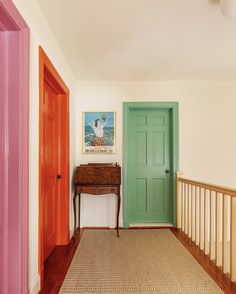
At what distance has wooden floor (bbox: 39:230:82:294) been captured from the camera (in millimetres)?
1969

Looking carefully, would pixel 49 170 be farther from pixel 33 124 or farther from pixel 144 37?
pixel 144 37

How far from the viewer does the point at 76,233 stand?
10.9 feet

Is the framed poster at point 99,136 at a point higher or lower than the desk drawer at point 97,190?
higher

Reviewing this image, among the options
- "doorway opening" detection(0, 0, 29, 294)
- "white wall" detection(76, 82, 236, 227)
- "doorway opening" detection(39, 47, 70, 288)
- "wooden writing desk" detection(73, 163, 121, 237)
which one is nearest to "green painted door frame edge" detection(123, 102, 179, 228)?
"white wall" detection(76, 82, 236, 227)

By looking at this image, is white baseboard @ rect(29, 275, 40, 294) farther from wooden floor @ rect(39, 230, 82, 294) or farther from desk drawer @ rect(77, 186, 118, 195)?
desk drawer @ rect(77, 186, 118, 195)

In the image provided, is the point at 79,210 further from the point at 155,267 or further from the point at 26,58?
the point at 26,58

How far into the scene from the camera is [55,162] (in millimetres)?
2830

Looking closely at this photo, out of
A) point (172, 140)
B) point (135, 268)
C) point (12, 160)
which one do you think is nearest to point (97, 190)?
point (135, 268)

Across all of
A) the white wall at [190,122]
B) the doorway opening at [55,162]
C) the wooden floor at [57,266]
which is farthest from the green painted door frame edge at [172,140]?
the wooden floor at [57,266]

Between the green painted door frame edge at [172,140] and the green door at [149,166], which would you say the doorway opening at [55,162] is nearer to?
the green painted door frame edge at [172,140]

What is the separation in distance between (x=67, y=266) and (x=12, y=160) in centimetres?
141

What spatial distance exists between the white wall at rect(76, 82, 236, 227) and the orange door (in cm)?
81

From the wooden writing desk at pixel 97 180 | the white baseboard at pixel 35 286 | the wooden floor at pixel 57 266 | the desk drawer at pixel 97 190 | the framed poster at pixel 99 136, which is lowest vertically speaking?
the wooden floor at pixel 57 266

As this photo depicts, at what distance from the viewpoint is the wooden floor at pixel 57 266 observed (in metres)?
1.97
